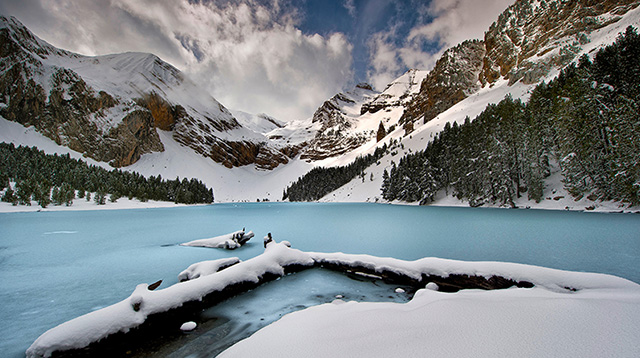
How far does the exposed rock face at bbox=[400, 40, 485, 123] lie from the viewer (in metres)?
121

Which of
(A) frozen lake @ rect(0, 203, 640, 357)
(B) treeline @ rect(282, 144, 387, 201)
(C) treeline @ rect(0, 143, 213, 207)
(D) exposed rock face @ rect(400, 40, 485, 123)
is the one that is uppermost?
(D) exposed rock face @ rect(400, 40, 485, 123)

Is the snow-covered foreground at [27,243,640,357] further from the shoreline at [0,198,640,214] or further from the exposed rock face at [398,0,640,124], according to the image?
the exposed rock face at [398,0,640,124]

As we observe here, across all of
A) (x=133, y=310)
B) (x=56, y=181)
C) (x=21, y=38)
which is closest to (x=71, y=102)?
(x=21, y=38)

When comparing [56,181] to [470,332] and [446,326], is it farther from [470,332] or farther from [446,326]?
[470,332]

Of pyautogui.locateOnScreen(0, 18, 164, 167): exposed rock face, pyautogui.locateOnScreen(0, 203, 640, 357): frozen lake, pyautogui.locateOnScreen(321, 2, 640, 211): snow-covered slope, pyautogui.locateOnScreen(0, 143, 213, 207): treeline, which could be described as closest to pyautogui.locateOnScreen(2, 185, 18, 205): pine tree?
pyautogui.locateOnScreen(0, 143, 213, 207): treeline

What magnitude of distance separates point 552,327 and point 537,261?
918 cm

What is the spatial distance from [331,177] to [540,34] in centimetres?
9668

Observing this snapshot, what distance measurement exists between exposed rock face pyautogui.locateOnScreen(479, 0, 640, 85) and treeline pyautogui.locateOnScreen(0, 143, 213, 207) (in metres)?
126

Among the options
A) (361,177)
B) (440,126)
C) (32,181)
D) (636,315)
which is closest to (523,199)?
(636,315)

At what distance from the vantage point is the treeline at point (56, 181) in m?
47.7

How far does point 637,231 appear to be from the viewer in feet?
45.6

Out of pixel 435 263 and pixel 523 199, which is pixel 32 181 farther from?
pixel 523 199

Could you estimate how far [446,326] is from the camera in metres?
3.21

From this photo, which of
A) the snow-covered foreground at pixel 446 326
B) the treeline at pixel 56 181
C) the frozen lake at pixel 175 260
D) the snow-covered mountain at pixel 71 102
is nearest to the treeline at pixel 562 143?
the frozen lake at pixel 175 260
